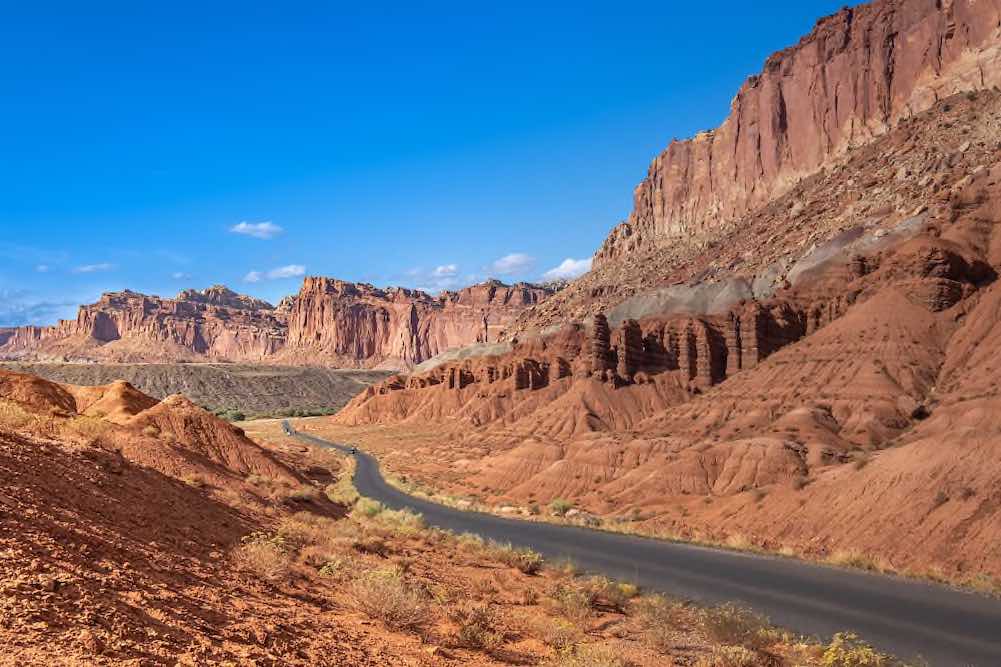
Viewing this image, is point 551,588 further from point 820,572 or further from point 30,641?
point 30,641

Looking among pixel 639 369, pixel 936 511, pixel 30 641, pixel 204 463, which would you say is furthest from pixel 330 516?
pixel 639 369

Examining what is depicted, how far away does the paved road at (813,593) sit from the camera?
51.3 ft

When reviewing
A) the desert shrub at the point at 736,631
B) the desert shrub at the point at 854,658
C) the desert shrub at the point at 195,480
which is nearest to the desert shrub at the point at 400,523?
the desert shrub at the point at 195,480

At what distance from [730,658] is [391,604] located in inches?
247

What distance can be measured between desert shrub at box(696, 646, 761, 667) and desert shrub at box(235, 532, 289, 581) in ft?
27.0

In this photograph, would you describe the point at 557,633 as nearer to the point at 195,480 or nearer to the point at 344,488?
the point at 195,480

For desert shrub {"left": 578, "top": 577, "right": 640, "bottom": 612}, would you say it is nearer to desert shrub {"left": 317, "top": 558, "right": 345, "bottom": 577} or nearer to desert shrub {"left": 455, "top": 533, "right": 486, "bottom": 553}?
desert shrub {"left": 455, "top": 533, "right": 486, "bottom": 553}

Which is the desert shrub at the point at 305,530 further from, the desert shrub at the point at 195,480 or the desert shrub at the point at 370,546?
the desert shrub at the point at 195,480

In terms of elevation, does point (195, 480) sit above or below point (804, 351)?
below

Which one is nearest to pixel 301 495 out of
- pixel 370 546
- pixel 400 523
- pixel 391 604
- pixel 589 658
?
pixel 400 523

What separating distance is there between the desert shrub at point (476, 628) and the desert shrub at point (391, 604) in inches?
27.7

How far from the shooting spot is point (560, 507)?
161 feet

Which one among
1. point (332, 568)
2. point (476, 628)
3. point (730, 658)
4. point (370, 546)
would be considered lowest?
point (730, 658)

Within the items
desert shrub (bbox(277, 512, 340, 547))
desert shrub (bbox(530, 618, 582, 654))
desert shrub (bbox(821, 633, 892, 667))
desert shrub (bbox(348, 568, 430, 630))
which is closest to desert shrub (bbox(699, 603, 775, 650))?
desert shrub (bbox(821, 633, 892, 667))
